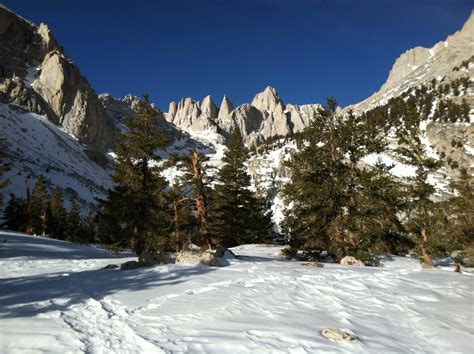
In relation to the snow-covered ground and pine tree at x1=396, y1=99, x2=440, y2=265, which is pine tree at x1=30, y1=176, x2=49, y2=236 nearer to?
the snow-covered ground

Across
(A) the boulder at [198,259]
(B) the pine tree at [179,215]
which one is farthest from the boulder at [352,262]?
(B) the pine tree at [179,215]

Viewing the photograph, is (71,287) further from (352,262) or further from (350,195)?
(350,195)

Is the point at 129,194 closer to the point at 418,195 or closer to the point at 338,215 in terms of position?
the point at 338,215

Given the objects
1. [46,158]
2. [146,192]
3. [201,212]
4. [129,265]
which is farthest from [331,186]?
[46,158]

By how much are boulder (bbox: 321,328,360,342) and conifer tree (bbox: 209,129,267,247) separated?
1200 inches

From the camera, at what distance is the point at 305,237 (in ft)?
83.4

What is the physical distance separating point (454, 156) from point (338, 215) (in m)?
103

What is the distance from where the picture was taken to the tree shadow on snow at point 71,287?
313 inches

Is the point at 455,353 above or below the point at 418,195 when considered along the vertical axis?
below

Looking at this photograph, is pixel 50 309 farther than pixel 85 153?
No

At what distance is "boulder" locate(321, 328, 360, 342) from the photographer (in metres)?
6.74

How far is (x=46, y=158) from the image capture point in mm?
128625

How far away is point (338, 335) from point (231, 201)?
3222 cm

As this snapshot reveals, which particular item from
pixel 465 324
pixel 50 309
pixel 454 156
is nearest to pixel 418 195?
pixel 465 324
